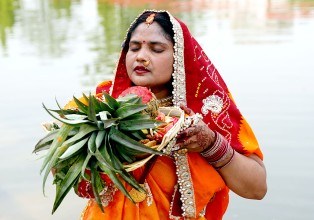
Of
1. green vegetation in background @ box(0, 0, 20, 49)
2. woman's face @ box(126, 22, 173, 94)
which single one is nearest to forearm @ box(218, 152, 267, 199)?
woman's face @ box(126, 22, 173, 94)

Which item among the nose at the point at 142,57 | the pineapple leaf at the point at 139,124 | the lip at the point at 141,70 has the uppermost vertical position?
the nose at the point at 142,57

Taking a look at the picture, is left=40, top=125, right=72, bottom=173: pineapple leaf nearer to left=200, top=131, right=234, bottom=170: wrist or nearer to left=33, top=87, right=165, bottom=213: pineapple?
left=33, top=87, right=165, bottom=213: pineapple

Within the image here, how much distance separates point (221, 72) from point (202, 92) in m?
6.08

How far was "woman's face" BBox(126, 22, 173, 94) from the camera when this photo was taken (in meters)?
2.25

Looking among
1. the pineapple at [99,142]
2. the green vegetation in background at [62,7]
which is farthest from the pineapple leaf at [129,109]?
the green vegetation in background at [62,7]

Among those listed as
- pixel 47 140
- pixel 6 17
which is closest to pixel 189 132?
pixel 47 140

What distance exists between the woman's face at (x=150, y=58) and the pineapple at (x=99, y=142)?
0.26 meters

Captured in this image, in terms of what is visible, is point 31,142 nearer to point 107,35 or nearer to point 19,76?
point 19,76

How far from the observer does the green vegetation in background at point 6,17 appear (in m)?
13.3

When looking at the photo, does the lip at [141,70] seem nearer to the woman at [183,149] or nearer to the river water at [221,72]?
the woman at [183,149]

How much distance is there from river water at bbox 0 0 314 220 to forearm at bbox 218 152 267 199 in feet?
6.92

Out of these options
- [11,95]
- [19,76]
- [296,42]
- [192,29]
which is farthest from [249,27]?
[11,95]

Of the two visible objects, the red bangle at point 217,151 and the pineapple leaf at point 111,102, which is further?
the red bangle at point 217,151

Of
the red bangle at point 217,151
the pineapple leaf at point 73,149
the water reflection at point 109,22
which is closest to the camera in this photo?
the pineapple leaf at point 73,149
